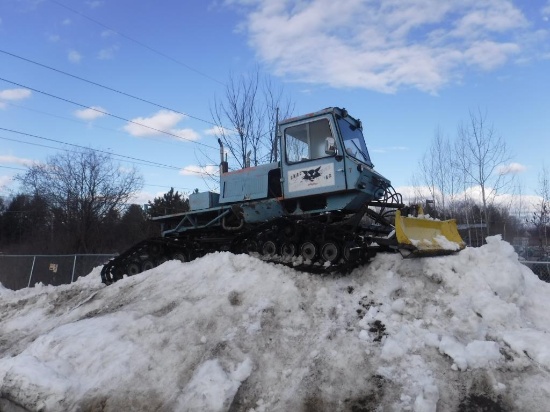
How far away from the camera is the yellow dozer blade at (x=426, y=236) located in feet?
23.4

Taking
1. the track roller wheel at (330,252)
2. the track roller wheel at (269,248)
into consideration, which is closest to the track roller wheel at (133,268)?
the track roller wheel at (269,248)

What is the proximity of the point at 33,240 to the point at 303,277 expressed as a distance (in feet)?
140

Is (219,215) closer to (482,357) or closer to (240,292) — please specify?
(240,292)

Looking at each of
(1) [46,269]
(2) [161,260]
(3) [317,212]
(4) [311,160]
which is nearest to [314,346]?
(3) [317,212]

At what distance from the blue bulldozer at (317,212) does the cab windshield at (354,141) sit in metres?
0.02

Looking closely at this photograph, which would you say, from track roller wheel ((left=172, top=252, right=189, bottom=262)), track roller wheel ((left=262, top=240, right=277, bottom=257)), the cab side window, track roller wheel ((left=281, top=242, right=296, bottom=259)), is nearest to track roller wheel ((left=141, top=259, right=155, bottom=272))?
track roller wheel ((left=172, top=252, right=189, bottom=262))

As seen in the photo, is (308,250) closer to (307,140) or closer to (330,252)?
(330,252)

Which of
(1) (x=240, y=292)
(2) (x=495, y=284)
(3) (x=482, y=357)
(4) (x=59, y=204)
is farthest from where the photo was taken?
(4) (x=59, y=204)

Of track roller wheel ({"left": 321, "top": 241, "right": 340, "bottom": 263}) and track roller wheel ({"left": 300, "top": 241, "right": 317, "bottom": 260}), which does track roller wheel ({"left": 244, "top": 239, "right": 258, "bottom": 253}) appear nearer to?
track roller wheel ({"left": 300, "top": 241, "right": 317, "bottom": 260})

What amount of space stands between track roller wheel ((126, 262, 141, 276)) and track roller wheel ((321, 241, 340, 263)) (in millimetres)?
5058

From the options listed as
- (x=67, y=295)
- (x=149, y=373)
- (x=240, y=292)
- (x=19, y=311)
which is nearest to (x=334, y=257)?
(x=240, y=292)

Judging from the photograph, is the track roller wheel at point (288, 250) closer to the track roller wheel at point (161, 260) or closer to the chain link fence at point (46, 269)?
the track roller wheel at point (161, 260)

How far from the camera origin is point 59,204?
139 ft

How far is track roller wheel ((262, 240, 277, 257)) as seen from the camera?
8500 mm
